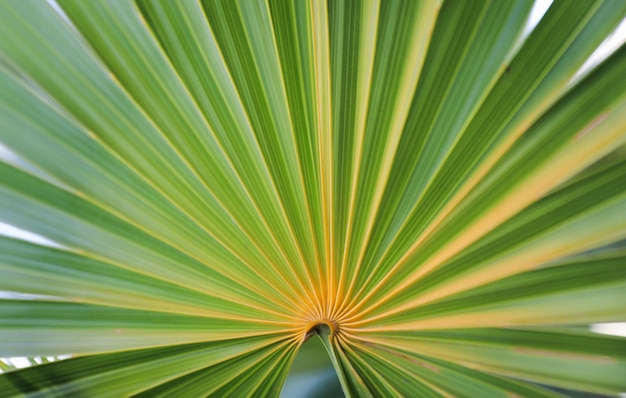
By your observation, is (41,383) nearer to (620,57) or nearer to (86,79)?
(86,79)

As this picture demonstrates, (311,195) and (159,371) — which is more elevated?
Result: (311,195)

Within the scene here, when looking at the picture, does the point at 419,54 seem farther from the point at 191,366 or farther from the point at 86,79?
the point at 191,366

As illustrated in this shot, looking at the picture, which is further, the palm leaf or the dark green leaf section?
the dark green leaf section

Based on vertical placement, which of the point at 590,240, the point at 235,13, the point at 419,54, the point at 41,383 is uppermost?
the point at 235,13

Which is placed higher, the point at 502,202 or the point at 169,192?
the point at 169,192

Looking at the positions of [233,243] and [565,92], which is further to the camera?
[233,243]

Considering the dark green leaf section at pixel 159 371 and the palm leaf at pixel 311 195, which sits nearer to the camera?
the palm leaf at pixel 311 195

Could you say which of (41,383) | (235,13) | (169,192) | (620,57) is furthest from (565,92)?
(41,383)
